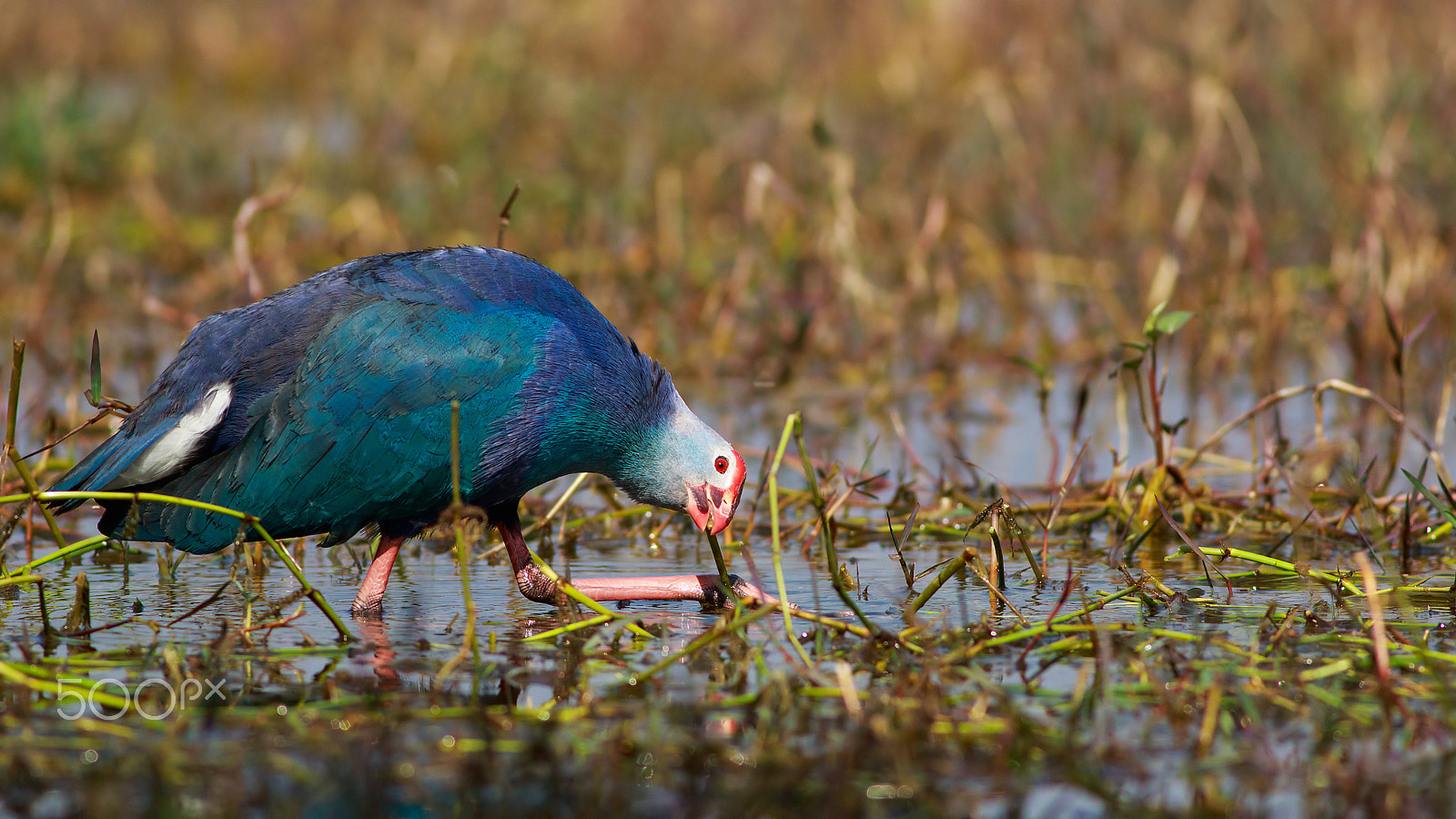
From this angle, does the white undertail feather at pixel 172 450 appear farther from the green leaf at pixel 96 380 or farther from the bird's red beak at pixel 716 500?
the bird's red beak at pixel 716 500

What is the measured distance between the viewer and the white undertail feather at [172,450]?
3711 millimetres

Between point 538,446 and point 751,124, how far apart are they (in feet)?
16.5

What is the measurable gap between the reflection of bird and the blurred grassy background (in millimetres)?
1420

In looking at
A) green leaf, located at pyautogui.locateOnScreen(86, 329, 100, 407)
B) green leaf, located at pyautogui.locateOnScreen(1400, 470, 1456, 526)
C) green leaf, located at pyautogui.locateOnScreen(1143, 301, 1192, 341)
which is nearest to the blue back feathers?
green leaf, located at pyautogui.locateOnScreen(86, 329, 100, 407)

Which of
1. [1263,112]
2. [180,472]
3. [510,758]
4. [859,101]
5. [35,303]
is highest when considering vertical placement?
[859,101]

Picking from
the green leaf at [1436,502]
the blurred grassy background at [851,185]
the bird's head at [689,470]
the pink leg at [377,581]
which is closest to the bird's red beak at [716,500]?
the bird's head at [689,470]

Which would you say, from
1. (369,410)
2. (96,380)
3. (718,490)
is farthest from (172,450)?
(718,490)

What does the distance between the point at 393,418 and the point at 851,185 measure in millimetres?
4921

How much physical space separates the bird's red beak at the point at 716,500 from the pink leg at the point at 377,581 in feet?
2.14

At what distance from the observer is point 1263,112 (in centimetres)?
822

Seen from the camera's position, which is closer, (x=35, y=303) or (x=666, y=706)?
(x=666, y=706)

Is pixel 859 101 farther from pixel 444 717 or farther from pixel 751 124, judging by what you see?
pixel 444 717

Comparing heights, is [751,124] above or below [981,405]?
above

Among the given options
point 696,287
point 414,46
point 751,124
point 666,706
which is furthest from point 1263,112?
point 666,706
